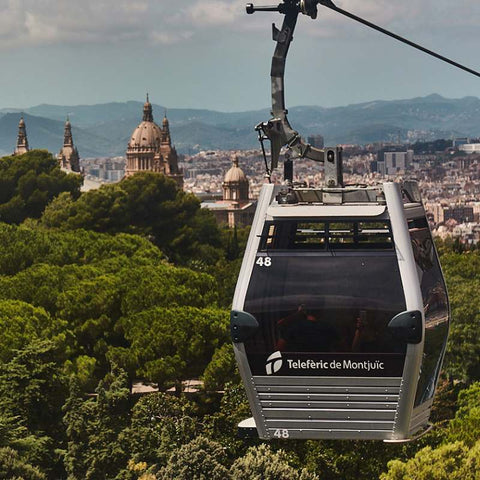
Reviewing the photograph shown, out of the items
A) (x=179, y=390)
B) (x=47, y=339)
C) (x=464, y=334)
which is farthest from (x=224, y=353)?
(x=464, y=334)

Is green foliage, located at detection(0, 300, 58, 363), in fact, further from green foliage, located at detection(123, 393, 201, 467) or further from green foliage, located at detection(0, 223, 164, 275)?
green foliage, located at detection(0, 223, 164, 275)

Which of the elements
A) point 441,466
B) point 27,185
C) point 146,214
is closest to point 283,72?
point 441,466

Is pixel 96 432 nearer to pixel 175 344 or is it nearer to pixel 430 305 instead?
pixel 175 344

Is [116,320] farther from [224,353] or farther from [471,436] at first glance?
[471,436]

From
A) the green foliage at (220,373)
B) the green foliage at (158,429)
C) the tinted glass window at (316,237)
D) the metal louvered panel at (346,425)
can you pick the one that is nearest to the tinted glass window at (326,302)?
the tinted glass window at (316,237)

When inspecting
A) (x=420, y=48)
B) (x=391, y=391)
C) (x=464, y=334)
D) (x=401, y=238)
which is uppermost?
(x=420, y=48)
